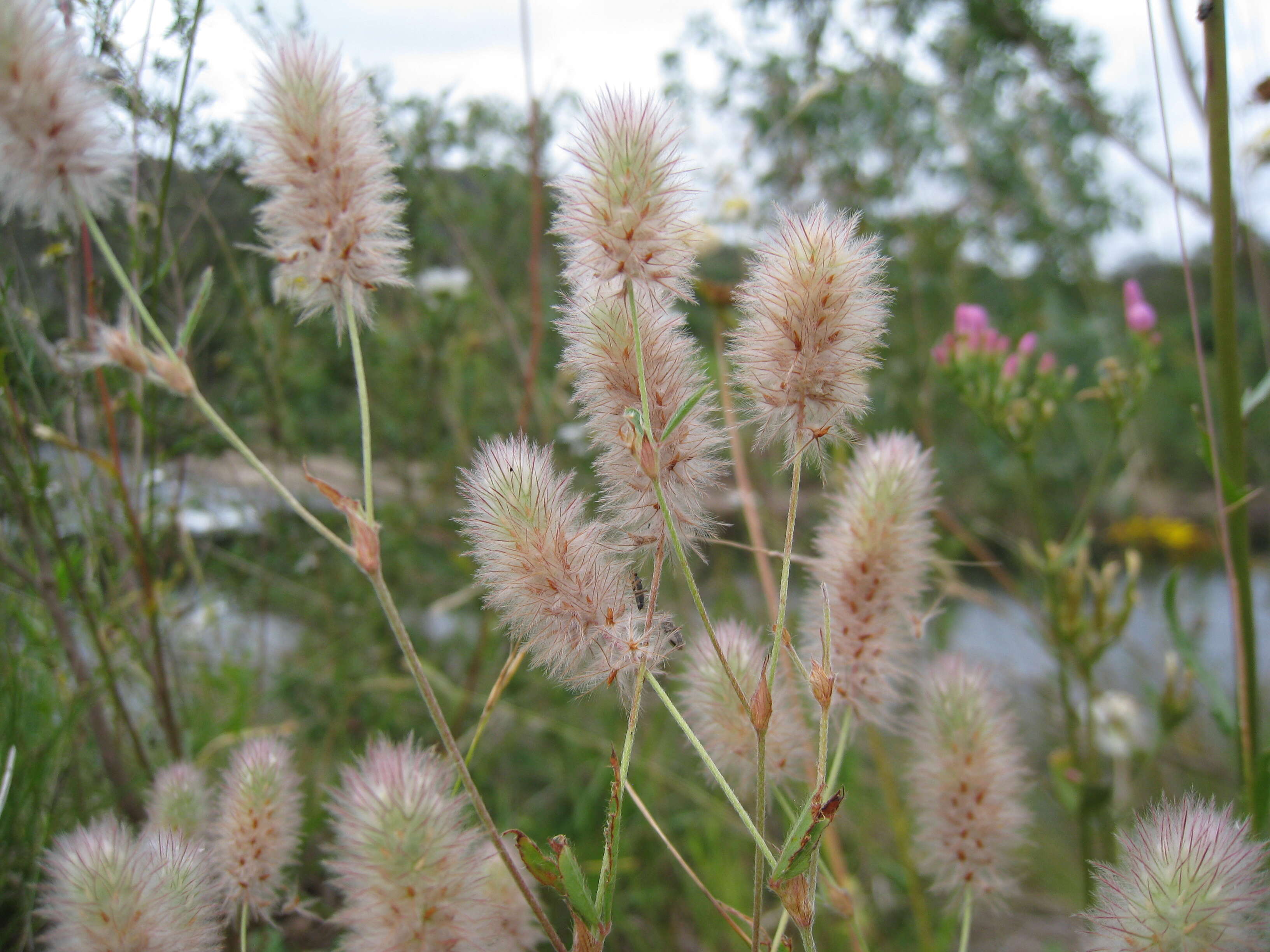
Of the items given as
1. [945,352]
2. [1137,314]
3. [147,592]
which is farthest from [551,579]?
[1137,314]

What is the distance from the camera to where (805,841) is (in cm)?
57

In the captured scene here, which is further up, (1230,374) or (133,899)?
(1230,374)

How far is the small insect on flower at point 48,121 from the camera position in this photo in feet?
1.87

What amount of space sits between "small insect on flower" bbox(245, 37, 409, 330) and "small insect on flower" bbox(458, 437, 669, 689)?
19 cm

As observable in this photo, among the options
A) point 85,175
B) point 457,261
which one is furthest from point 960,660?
point 457,261

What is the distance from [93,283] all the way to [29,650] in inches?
28.0

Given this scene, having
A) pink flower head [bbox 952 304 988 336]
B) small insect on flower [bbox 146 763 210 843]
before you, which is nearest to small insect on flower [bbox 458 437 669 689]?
small insect on flower [bbox 146 763 210 843]

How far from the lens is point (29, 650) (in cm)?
135

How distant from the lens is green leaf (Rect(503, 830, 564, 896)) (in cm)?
59

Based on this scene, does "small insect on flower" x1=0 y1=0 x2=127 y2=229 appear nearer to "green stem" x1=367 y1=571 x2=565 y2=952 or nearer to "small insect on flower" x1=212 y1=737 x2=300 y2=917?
"green stem" x1=367 y1=571 x2=565 y2=952

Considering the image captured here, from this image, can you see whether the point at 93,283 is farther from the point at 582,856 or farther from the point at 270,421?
the point at 582,856

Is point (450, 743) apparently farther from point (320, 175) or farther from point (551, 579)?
point (320, 175)

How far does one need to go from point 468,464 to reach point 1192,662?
5.60 ft

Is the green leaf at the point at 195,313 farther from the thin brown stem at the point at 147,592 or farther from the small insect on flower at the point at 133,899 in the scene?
the thin brown stem at the point at 147,592
